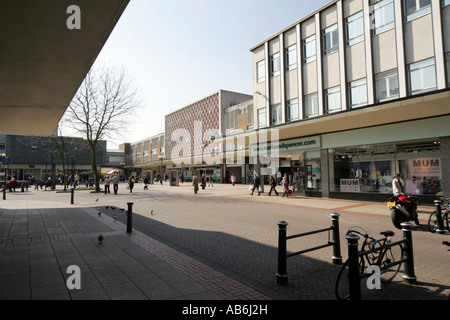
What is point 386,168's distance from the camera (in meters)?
15.4

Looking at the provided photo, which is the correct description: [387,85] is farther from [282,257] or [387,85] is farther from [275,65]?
[282,257]

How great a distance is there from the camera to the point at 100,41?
5.39 m

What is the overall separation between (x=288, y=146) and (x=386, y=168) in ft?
23.4

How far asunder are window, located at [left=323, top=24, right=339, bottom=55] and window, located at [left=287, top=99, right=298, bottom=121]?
412 centimetres

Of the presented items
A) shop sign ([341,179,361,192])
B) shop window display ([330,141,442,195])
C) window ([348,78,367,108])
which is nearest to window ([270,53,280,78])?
window ([348,78,367,108])

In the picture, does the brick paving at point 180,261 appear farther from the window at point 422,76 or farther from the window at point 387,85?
the window at point 387,85

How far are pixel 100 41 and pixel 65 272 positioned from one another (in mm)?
4339

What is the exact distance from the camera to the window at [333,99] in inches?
720

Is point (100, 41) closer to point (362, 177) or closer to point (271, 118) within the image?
point (362, 177)

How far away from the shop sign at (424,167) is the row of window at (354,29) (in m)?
7.60

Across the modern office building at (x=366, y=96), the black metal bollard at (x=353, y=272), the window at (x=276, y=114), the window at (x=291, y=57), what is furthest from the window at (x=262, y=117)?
the black metal bollard at (x=353, y=272)

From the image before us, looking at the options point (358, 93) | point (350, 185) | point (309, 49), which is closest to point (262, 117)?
point (309, 49)

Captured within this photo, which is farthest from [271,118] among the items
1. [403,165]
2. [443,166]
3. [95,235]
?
[95,235]

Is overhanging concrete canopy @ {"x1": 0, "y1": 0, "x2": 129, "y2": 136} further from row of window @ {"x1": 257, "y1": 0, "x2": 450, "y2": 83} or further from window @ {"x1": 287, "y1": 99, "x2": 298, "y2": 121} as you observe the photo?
row of window @ {"x1": 257, "y1": 0, "x2": 450, "y2": 83}
